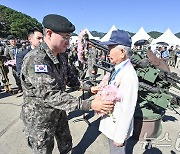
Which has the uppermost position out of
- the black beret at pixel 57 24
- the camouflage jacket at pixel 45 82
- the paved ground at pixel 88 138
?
the black beret at pixel 57 24

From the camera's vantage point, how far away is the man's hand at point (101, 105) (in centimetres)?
198

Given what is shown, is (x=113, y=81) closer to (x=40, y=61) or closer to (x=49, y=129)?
(x=40, y=61)

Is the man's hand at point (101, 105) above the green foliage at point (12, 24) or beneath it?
beneath

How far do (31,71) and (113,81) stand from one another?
764 mm

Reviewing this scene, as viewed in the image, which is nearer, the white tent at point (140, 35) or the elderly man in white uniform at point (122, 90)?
the elderly man in white uniform at point (122, 90)

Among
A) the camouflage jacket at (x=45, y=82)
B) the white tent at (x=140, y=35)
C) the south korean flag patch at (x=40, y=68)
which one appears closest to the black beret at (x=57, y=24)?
the camouflage jacket at (x=45, y=82)

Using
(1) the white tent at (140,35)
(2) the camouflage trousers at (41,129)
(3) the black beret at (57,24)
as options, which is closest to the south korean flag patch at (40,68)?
(3) the black beret at (57,24)

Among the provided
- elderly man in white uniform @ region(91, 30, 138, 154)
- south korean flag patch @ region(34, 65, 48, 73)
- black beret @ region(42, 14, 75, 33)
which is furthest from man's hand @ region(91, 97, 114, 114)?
black beret @ region(42, 14, 75, 33)

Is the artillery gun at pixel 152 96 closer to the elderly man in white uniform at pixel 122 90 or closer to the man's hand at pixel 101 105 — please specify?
the elderly man in white uniform at pixel 122 90

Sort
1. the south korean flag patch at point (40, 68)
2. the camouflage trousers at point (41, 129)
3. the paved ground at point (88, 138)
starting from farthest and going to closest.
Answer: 1. the paved ground at point (88, 138)
2. the camouflage trousers at point (41, 129)
3. the south korean flag patch at point (40, 68)

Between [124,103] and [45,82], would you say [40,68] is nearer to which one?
[45,82]

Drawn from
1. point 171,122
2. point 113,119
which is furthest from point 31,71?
point 171,122

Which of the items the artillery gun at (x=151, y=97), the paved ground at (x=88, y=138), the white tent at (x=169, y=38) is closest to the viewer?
the artillery gun at (x=151, y=97)

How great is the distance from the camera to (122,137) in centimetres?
209
